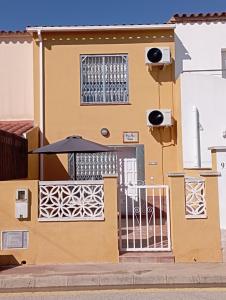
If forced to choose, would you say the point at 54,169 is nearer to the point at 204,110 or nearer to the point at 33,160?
the point at 33,160

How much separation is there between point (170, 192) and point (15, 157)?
624 centimetres

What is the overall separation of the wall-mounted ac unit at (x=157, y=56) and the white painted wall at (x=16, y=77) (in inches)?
180

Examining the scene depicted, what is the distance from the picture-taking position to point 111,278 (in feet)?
25.7

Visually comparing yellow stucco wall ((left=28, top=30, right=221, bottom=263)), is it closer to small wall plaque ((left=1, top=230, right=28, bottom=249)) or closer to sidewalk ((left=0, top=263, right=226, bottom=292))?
small wall plaque ((left=1, top=230, right=28, bottom=249))

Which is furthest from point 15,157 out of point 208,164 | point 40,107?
point 208,164

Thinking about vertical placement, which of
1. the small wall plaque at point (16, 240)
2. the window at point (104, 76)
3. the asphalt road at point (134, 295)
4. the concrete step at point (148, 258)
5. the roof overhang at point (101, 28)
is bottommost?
the asphalt road at point (134, 295)

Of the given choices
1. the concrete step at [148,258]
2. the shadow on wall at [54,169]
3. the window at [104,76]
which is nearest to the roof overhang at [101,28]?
the window at [104,76]

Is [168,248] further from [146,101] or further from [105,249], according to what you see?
[146,101]

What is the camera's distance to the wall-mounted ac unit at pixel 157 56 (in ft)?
50.1

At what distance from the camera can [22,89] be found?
16.8 meters

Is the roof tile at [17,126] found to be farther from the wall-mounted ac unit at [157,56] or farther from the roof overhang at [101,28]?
the wall-mounted ac unit at [157,56]

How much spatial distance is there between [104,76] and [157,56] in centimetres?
204

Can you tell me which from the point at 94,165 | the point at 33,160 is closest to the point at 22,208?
the point at 33,160

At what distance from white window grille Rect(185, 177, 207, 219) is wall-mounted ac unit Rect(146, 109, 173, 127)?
5.92 m
